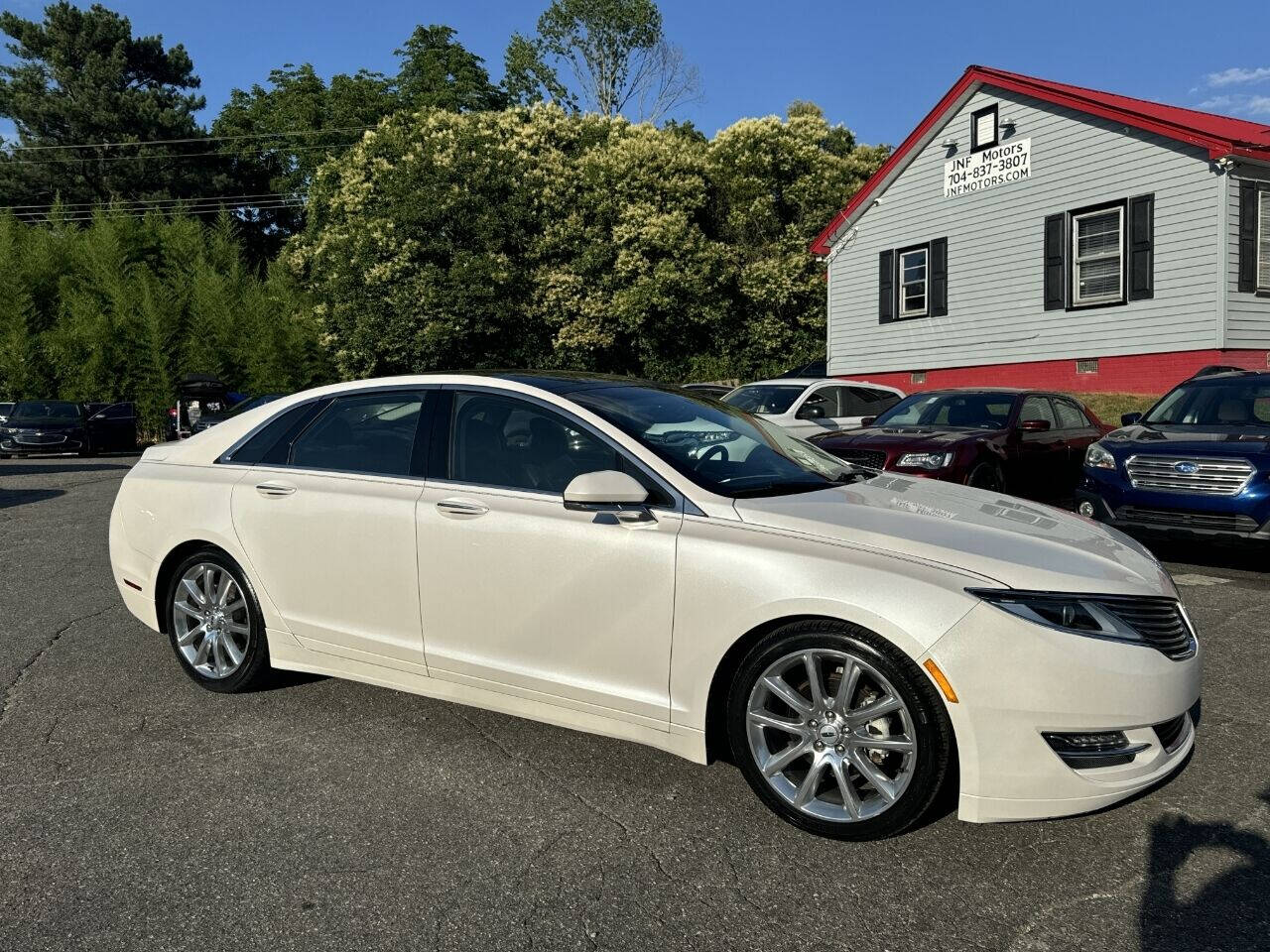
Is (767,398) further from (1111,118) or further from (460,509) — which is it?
(460,509)

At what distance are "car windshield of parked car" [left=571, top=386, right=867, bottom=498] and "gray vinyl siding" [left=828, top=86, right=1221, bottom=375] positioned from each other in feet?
47.6

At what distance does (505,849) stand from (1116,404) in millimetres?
16153

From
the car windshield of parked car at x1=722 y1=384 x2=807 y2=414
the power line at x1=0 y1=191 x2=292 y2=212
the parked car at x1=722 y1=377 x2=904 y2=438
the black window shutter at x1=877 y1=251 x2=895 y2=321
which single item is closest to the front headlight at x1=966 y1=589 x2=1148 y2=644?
the parked car at x1=722 y1=377 x2=904 y2=438

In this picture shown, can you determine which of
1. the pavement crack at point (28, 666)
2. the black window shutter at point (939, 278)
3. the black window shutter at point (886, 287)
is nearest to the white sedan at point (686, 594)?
the pavement crack at point (28, 666)

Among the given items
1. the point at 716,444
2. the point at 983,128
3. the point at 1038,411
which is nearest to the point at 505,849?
the point at 716,444

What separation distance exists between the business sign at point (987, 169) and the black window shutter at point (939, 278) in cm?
105

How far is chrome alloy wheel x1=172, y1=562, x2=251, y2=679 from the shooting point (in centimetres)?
456

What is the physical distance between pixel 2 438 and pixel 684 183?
20251 millimetres

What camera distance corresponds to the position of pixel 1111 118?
17.0 meters

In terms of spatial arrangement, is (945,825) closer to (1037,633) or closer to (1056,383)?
(1037,633)

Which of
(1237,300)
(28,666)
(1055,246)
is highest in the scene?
(1055,246)

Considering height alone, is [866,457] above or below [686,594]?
below

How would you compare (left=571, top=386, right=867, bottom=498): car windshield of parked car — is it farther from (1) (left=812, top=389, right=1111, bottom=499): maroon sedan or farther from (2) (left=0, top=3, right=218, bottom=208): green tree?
(2) (left=0, top=3, right=218, bottom=208): green tree

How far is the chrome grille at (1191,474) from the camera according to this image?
7.22 meters
